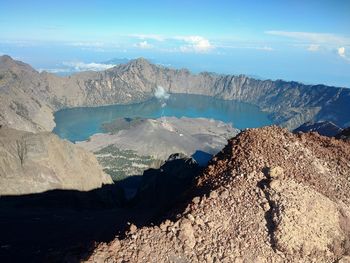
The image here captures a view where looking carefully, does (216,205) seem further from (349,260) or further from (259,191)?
(349,260)

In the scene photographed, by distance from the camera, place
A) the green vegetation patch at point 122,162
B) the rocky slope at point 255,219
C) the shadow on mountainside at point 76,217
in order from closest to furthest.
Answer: the rocky slope at point 255,219 → the shadow on mountainside at point 76,217 → the green vegetation patch at point 122,162

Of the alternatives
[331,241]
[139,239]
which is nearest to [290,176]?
[331,241]

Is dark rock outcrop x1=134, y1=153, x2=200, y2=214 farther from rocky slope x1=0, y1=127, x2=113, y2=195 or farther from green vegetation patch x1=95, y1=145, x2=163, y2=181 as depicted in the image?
green vegetation patch x1=95, y1=145, x2=163, y2=181

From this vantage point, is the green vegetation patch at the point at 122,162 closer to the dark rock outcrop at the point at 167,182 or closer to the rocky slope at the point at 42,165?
the rocky slope at the point at 42,165

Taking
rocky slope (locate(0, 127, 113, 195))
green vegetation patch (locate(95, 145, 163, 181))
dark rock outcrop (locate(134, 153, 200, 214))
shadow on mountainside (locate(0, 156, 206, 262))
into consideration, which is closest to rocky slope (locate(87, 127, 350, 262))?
shadow on mountainside (locate(0, 156, 206, 262))

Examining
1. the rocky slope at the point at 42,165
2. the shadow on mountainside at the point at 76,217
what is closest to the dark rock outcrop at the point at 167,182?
the shadow on mountainside at the point at 76,217
